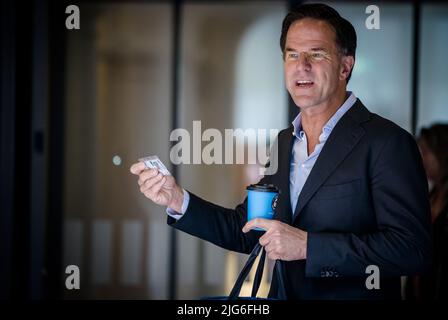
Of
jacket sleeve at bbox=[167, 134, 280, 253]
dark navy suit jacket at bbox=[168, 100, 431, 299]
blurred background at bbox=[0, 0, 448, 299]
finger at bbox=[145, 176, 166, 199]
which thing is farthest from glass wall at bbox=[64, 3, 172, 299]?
dark navy suit jacket at bbox=[168, 100, 431, 299]

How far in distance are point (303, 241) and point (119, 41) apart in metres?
4.37

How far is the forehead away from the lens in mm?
1670

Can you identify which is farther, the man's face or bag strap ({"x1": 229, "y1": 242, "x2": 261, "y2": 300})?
the man's face

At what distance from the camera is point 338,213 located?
5.40 ft

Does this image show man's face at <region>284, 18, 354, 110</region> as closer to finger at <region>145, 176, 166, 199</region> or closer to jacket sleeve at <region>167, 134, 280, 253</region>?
jacket sleeve at <region>167, 134, 280, 253</region>

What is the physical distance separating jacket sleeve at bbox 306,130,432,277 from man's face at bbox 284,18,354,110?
24 cm

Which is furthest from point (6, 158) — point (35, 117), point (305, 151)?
point (305, 151)

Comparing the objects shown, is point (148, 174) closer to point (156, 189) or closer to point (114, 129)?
point (156, 189)

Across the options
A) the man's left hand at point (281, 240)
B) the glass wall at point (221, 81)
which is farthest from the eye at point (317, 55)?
the glass wall at point (221, 81)

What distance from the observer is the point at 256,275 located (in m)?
1.59

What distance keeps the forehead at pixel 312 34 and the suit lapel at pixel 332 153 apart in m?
0.22

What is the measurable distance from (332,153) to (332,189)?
97mm

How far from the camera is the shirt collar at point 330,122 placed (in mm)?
1698

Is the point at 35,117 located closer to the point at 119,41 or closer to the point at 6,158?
the point at 6,158
